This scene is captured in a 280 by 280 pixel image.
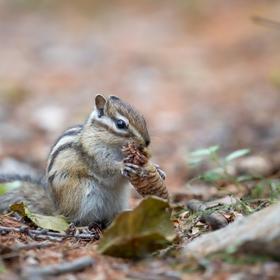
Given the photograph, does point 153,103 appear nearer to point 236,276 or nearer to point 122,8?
point 122,8

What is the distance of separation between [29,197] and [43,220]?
0.78 meters

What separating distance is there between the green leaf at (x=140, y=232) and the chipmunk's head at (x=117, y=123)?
1.12 meters

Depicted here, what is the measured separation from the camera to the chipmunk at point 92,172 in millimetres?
5238

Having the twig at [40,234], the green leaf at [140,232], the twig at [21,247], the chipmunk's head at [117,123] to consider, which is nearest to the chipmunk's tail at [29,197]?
the chipmunk's head at [117,123]

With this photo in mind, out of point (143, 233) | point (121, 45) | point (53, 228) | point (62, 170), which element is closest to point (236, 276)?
point (143, 233)

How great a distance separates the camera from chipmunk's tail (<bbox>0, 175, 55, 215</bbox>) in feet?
17.8

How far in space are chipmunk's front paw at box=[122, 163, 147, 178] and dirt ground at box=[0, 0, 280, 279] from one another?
2.24 meters

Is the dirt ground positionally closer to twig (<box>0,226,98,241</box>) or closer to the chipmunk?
the chipmunk

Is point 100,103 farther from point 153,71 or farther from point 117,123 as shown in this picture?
point 153,71

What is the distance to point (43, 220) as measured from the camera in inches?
187

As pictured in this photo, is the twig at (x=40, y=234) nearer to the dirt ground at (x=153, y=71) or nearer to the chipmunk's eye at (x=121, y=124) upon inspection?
the chipmunk's eye at (x=121, y=124)

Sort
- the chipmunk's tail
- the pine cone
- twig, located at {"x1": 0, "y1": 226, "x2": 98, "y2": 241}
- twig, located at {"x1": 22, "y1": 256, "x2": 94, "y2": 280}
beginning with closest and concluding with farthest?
twig, located at {"x1": 22, "y1": 256, "x2": 94, "y2": 280}
twig, located at {"x1": 0, "y1": 226, "x2": 98, "y2": 241}
the pine cone
the chipmunk's tail

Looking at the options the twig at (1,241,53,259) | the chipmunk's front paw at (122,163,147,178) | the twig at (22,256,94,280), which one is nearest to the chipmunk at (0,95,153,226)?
the chipmunk's front paw at (122,163,147,178)

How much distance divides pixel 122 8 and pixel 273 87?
6.48m
